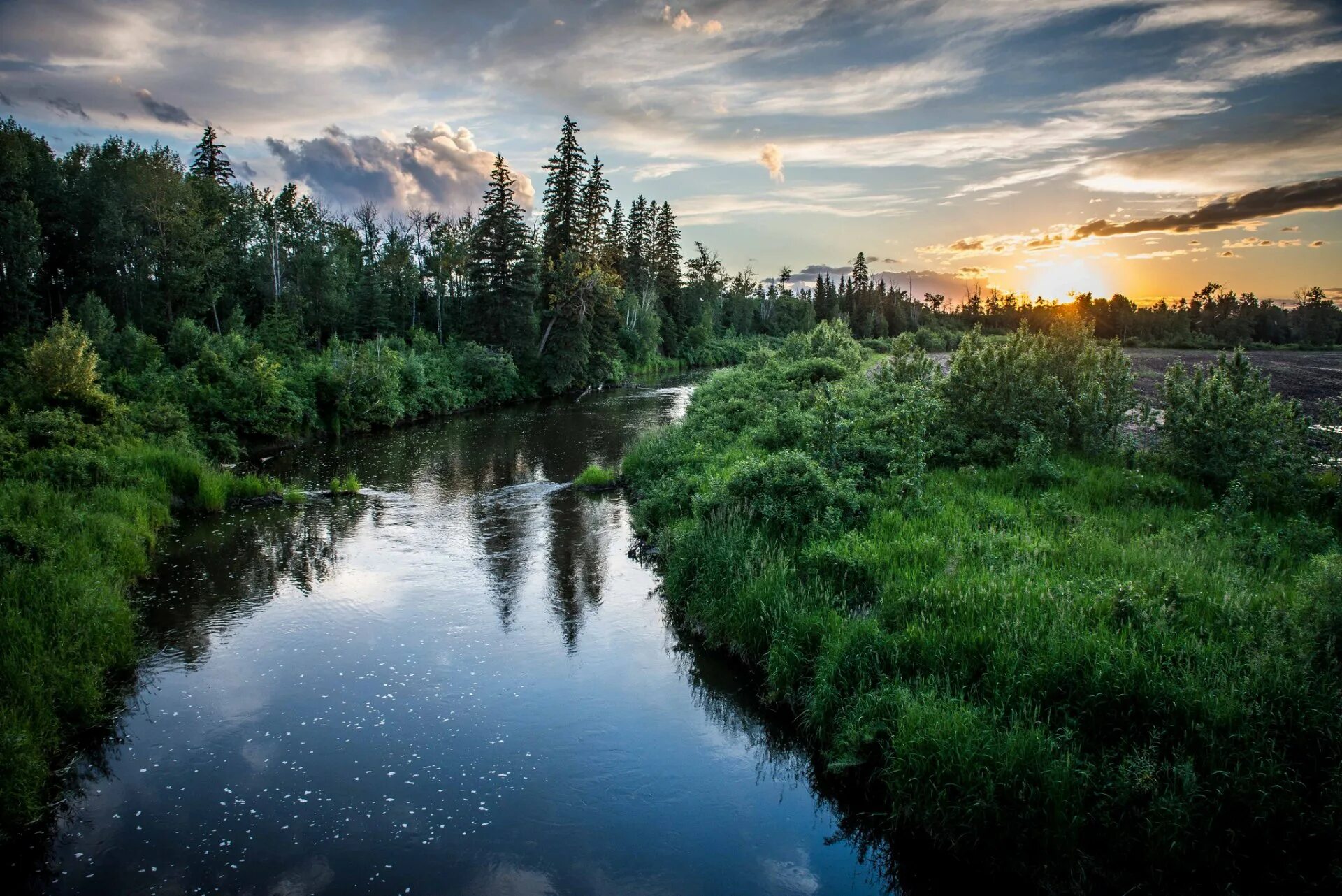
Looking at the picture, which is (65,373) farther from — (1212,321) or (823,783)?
(1212,321)

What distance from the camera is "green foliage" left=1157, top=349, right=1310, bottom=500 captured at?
13023mm

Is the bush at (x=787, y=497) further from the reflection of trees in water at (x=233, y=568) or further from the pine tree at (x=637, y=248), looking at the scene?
the pine tree at (x=637, y=248)

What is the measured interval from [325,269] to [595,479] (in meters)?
35.9

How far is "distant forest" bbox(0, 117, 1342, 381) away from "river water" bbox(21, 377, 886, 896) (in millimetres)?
15004

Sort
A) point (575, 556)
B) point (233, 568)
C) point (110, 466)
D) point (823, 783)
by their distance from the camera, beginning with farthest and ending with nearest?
point (110, 466) → point (575, 556) → point (233, 568) → point (823, 783)

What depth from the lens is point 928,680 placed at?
7977 millimetres

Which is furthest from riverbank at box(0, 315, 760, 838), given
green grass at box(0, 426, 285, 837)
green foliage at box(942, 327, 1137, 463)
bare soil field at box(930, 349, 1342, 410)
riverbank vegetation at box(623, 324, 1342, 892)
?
bare soil field at box(930, 349, 1342, 410)

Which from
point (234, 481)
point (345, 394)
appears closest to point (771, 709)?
point (234, 481)

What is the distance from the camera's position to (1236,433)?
44.8 feet

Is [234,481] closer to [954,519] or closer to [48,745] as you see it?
[48,745]

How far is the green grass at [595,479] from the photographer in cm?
2214

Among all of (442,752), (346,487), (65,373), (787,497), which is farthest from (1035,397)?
(65,373)

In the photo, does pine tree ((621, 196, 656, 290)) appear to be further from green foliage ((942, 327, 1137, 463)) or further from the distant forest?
green foliage ((942, 327, 1137, 463))

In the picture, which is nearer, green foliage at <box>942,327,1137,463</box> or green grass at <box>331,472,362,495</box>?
green foliage at <box>942,327,1137,463</box>
